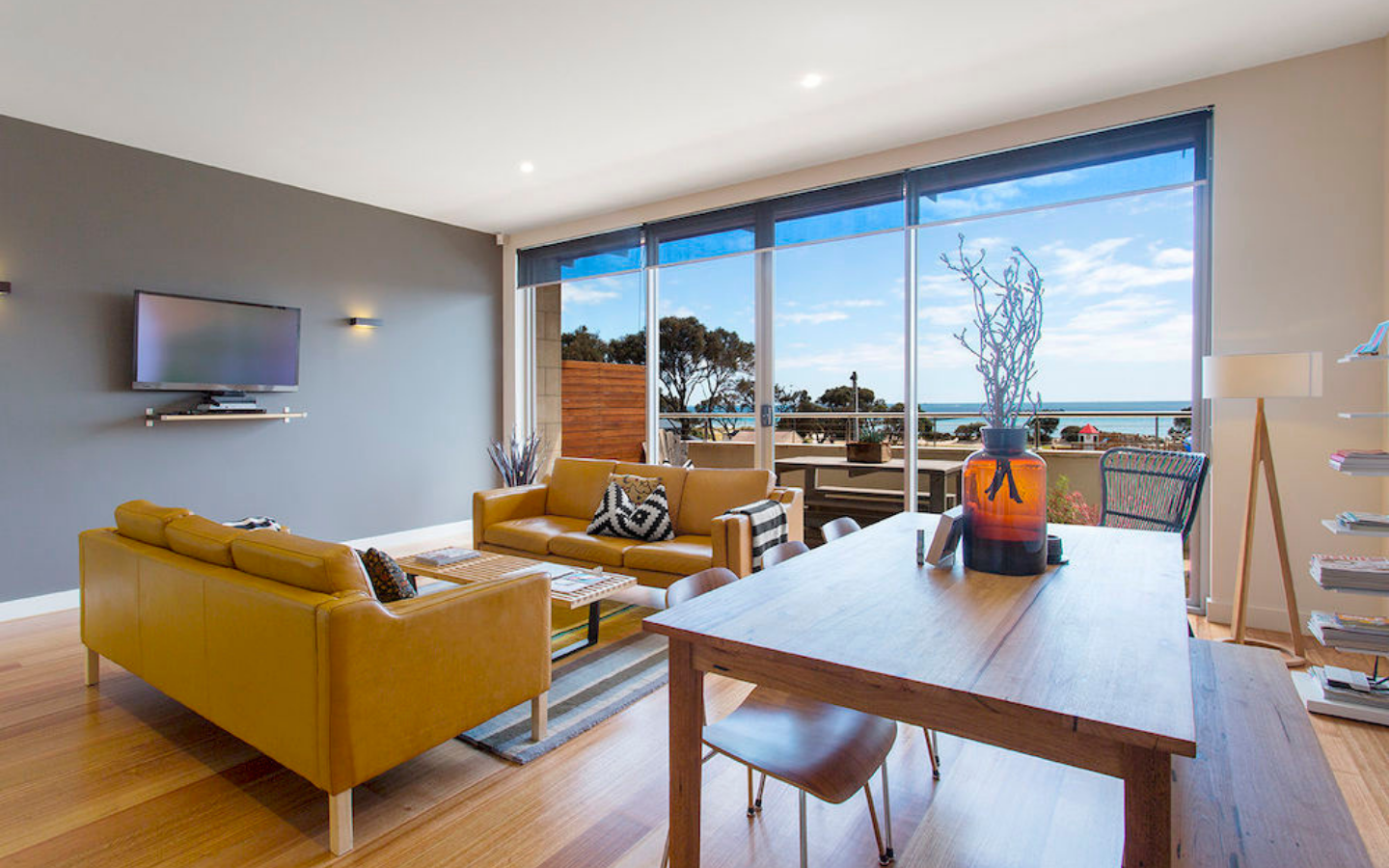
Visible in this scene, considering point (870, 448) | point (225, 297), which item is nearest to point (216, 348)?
point (225, 297)

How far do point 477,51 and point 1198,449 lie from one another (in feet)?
13.9

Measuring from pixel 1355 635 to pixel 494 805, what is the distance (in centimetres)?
303

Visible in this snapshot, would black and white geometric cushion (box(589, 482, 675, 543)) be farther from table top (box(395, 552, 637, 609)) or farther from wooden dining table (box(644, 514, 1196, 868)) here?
wooden dining table (box(644, 514, 1196, 868))

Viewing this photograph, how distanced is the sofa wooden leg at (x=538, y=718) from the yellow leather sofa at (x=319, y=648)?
10mm

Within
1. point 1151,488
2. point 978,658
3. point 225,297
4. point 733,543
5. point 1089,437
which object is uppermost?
point 225,297

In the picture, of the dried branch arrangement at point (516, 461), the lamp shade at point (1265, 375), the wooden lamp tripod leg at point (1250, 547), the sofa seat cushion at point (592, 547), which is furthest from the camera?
the dried branch arrangement at point (516, 461)

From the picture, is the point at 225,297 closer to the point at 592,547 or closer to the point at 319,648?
the point at 592,547

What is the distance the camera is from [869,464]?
482cm

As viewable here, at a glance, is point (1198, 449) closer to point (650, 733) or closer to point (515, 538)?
point (650, 733)

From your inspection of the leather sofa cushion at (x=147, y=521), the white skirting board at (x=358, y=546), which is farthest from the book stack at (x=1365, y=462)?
the white skirting board at (x=358, y=546)

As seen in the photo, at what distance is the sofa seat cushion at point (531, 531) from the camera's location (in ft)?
13.8

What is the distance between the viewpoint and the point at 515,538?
4.34 meters

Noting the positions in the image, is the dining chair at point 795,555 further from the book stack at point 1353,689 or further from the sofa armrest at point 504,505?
the sofa armrest at point 504,505

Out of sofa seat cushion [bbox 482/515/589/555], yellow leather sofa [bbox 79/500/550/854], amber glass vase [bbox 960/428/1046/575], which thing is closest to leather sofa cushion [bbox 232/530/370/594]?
yellow leather sofa [bbox 79/500/550/854]
